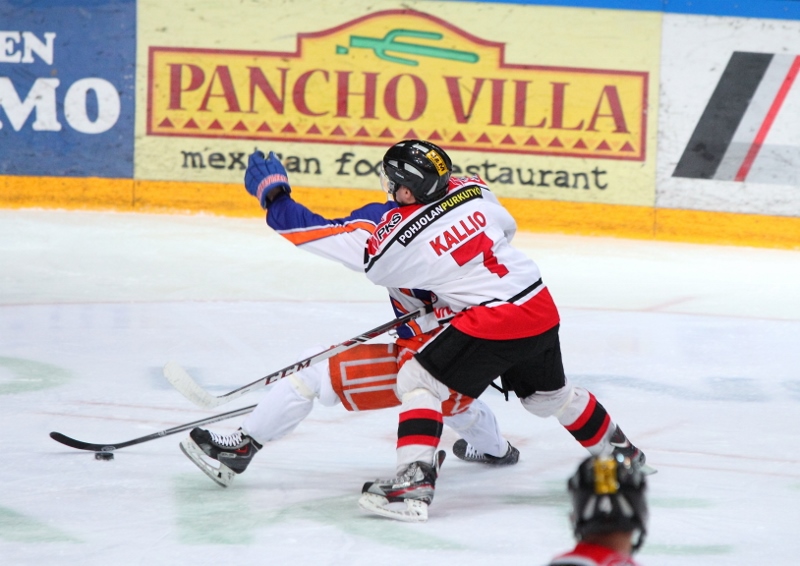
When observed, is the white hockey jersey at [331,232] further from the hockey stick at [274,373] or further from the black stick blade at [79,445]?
the black stick blade at [79,445]

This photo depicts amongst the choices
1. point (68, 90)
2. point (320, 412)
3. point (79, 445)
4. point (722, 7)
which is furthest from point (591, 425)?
point (68, 90)

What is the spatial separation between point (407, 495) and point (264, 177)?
2.74 feet

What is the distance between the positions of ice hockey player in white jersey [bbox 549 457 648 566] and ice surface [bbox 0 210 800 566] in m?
1.27

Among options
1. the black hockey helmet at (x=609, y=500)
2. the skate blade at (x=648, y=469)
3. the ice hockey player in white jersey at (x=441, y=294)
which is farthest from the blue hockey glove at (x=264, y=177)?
the black hockey helmet at (x=609, y=500)

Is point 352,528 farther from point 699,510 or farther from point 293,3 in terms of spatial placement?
point 293,3

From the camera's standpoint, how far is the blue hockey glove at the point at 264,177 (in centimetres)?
310

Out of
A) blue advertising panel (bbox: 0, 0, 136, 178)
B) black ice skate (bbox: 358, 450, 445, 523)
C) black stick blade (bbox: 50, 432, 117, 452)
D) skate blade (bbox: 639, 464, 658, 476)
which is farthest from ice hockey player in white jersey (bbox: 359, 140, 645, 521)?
blue advertising panel (bbox: 0, 0, 136, 178)

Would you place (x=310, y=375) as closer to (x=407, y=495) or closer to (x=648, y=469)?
(x=407, y=495)

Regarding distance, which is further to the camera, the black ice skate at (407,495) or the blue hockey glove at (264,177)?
the blue hockey glove at (264,177)

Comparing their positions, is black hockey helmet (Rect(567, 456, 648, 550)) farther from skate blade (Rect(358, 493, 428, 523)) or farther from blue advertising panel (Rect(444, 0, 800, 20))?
blue advertising panel (Rect(444, 0, 800, 20))

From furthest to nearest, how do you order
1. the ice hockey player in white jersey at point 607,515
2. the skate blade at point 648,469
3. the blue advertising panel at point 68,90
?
the blue advertising panel at point 68,90
the skate blade at point 648,469
the ice hockey player in white jersey at point 607,515

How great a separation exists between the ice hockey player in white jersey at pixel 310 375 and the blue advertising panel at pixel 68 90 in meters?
5.40

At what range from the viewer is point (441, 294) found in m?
3.00

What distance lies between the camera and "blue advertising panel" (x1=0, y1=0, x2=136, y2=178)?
8289 millimetres
